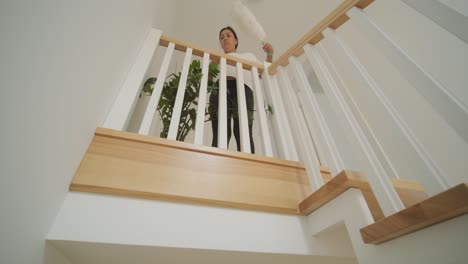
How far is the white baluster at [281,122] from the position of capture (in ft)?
3.01

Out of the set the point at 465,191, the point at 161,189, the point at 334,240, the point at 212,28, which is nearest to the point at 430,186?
the point at 465,191

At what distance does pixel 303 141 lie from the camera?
0.80 meters

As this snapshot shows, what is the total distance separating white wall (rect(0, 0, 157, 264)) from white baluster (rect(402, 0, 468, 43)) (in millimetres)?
760

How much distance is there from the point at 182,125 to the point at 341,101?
2.67ft

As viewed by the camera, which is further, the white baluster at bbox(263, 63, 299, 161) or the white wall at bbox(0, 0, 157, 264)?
the white baluster at bbox(263, 63, 299, 161)

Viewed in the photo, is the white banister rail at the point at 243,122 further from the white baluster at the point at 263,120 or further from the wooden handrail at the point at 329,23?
the wooden handrail at the point at 329,23

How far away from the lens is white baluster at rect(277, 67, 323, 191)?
0.70 m

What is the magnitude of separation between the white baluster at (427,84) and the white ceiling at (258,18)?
2158 millimetres

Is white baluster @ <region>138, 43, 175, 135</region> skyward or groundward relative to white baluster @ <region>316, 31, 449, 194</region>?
skyward

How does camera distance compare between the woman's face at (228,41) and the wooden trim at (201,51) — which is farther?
the woman's face at (228,41)

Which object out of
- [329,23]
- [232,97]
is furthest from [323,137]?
[232,97]

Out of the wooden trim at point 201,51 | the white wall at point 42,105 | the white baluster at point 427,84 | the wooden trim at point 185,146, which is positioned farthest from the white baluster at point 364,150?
the white wall at point 42,105

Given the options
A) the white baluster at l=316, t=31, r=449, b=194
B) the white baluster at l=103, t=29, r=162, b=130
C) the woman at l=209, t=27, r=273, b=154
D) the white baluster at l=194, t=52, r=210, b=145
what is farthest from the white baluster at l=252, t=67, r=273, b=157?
the white baluster at l=103, t=29, r=162, b=130

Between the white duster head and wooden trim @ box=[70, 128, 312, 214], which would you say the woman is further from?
wooden trim @ box=[70, 128, 312, 214]
